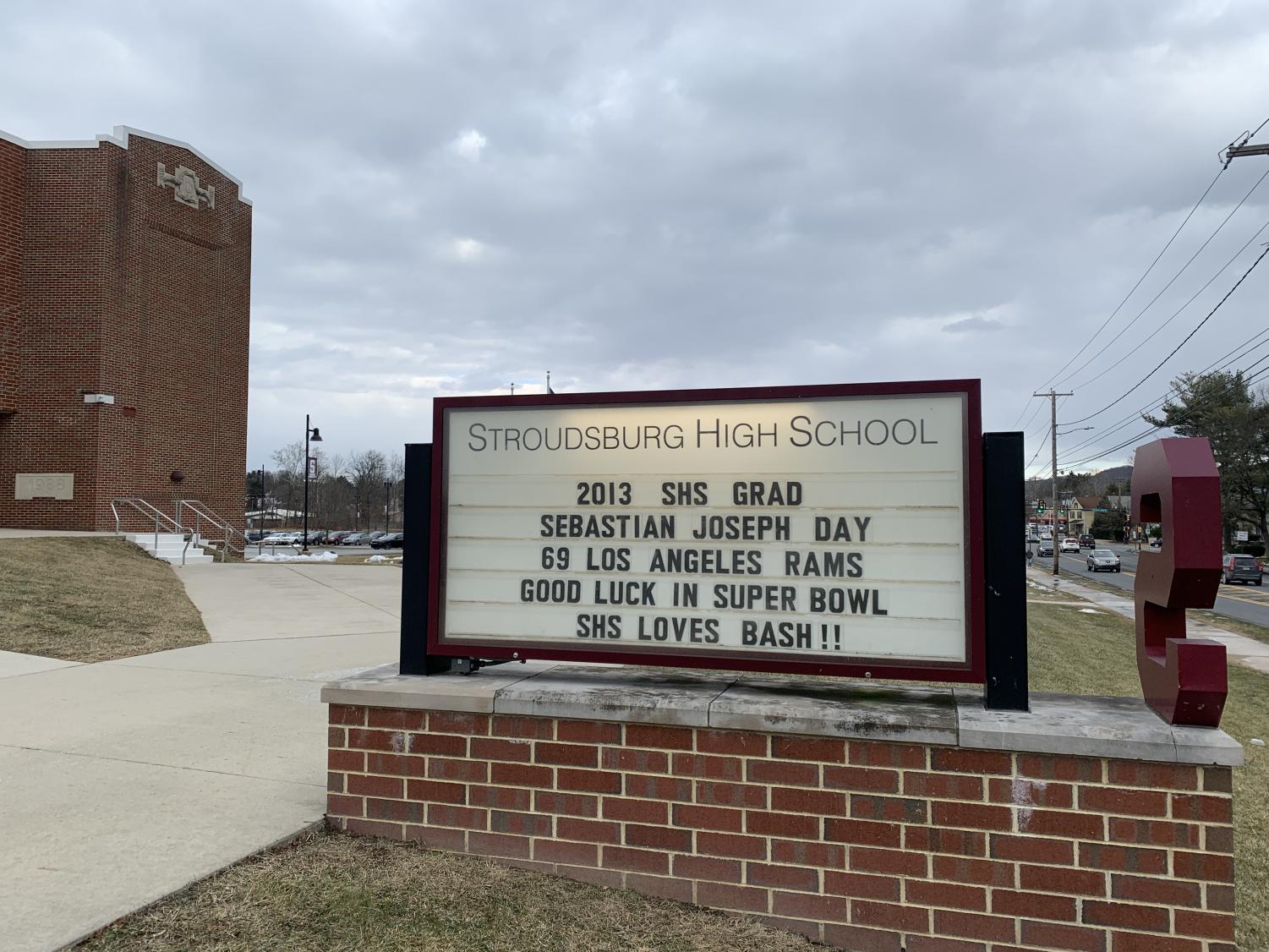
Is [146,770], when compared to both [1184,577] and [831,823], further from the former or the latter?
[1184,577]

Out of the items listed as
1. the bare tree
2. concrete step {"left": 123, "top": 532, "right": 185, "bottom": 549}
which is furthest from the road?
the bare tree

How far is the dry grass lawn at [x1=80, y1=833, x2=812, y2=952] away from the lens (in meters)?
2.99

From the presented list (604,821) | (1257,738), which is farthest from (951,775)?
(1257,738)

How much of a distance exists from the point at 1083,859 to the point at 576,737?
6.25 feet

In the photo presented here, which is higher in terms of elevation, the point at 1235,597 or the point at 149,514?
the point at 149,514

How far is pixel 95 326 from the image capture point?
23078 mm

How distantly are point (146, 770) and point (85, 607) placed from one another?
7.64 m

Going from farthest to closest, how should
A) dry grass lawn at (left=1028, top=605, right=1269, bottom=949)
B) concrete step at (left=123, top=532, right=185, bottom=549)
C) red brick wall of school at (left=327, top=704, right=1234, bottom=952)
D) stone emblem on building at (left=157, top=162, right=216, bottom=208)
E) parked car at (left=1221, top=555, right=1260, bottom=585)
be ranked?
1. parked car at (left=1221, top=555, right=1260, bottom=585)
2. stone emblem on building at (left=157, top=162, right=216, bottom=208)
3. concrete step at (left=123, top=532, right=185, bottom=549)
4. dry grass lawn at (left=1028, top=605, right=1269, bottom=949)
5. red brick wall of school at (left=327, top=704, right=1234, bottom=952)

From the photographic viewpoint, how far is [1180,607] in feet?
10.7

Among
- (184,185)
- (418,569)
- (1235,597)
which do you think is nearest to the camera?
(418,569)

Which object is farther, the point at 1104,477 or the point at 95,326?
the point at 1104,477

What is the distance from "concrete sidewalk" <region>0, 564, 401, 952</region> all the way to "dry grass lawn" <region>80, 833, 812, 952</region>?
0.75ft

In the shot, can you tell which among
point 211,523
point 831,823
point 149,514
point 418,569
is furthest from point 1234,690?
point 211,523

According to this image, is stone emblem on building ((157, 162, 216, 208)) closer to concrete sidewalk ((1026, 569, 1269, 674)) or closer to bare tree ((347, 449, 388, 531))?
concrete sidewalk ((1026, 569, 1269, 674))
